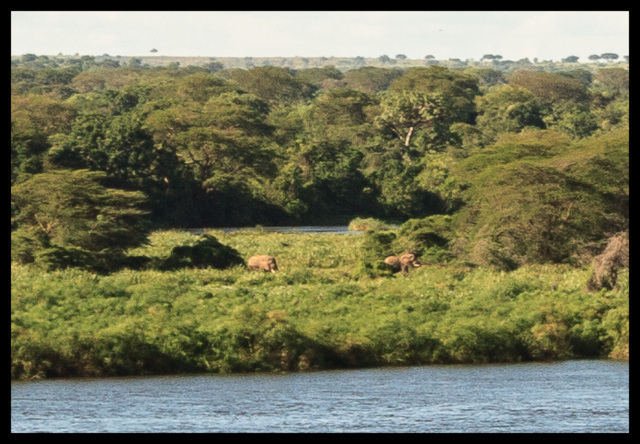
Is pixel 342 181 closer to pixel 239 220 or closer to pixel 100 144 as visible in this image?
pixel 239 220

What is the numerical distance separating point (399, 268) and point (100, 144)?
1818 centimetres

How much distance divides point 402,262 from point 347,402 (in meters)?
13.6

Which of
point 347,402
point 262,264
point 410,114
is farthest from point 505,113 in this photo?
point 347,402

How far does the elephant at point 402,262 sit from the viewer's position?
106ft

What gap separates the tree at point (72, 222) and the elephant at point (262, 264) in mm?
3390

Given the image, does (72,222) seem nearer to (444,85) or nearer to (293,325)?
(293,325)

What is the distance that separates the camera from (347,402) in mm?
19094

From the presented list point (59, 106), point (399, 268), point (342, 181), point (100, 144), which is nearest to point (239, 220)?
point (342, 181)

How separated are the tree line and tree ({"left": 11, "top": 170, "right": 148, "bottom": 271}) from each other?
0.17ft

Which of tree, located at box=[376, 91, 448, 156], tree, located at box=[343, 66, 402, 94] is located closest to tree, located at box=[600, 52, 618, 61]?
tree, located at box=[343, 66, 402, 94]

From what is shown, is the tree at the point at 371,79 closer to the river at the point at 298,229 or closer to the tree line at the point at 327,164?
the tree line at the point at 327,164

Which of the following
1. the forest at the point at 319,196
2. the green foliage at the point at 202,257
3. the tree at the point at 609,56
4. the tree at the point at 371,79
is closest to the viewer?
the forest at the point at 319,196

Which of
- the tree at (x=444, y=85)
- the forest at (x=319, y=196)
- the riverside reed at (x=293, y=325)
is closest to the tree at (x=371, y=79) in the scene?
the tree at (x=444, y=85)

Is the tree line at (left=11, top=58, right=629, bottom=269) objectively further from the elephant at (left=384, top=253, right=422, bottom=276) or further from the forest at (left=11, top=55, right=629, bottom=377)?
the elephant at (left=384, top=253, right=422, bottom=276)
